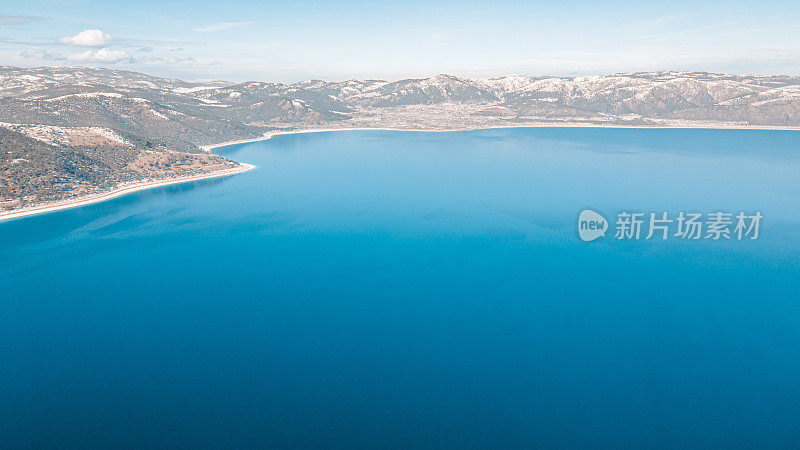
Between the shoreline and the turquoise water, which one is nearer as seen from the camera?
the turquoise water

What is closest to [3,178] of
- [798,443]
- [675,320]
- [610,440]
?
[610,440]

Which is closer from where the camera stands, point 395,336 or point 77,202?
point 395,336

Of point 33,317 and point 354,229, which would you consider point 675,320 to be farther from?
point 33,317

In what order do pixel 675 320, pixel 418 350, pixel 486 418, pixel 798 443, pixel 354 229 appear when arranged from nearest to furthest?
pixel 798 443, pixel 486 418, pixel 418 350, pixel 675 320, pixel 354 229

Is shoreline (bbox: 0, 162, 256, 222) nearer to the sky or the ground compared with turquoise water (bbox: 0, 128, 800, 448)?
nearer to the sky

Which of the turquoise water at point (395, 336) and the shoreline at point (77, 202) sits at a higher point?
the shoreline at point (77, 202)

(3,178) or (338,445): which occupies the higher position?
(3,178)

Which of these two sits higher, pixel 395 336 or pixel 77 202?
pixel 77 202

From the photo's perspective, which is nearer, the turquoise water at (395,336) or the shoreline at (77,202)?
the turquoise water at (395,336)
